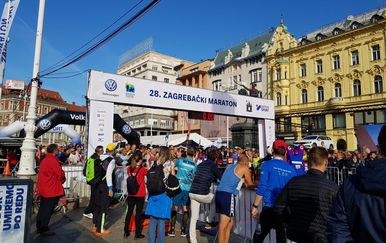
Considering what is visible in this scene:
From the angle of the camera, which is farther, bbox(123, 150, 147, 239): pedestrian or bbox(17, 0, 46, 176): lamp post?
bbox(17, 0, 46, 176): lamp post

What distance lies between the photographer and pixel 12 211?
3.92 m

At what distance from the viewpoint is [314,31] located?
4319 cm

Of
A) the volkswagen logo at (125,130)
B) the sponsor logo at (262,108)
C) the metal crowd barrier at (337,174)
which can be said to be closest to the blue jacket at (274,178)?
the metal crowd barrier at (337,174)

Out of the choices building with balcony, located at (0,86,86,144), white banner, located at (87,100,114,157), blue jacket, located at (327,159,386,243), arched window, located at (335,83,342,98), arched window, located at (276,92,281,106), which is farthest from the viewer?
building with balcony, located at (0,86,86,144)

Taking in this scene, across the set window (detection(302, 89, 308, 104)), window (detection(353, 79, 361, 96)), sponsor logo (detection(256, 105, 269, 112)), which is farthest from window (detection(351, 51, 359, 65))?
sponsor logo (detection(256, 105, 269, 112))

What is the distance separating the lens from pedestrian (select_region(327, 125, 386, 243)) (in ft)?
5.75

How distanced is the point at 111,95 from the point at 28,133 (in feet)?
10.3

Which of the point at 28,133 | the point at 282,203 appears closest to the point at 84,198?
the point at 28,133

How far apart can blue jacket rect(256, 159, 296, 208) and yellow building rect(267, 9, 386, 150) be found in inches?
1200

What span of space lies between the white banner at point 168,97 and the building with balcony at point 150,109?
47060 mm

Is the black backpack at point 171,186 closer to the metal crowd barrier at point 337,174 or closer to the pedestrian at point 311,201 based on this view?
the pedestrian at point 311,201

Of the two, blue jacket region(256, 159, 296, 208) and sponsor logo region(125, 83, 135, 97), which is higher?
sponsor logo region(125, 83, 135, 97)

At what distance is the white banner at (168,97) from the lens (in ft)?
37.7

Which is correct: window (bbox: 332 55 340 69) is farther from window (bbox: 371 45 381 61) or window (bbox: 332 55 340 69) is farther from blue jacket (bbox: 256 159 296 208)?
blue jacket (bbox: 256 159 296 208)
